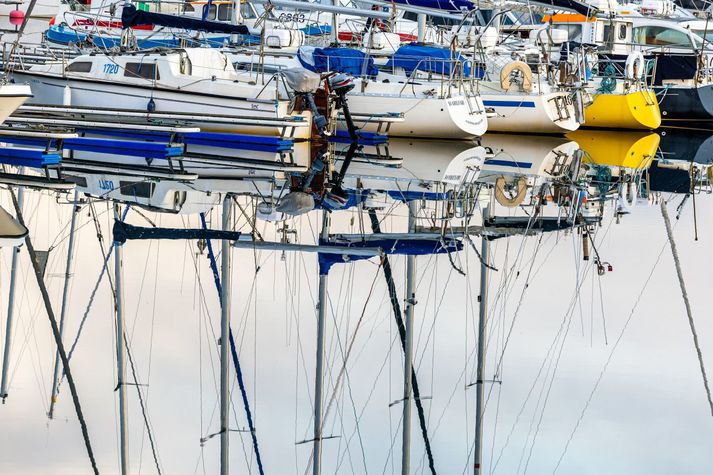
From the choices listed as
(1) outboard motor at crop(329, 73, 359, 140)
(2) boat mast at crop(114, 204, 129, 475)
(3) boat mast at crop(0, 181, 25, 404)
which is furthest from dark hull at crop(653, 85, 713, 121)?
(3) boat mast at crop(0, 181, 25, 404)

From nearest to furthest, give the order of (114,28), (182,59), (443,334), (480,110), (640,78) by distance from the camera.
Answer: (443,334), (182,59), (480,110), (640,78), (114,28)

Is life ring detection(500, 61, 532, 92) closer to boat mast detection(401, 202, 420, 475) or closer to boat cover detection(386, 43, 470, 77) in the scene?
boat cover detection(386, 43, 470, 77)

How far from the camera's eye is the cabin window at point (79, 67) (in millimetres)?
23400

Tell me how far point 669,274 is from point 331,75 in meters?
10.1

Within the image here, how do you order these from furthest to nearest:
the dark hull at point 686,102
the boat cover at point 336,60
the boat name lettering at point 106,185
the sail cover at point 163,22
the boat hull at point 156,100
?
the dark hull at point 686,102 < the boat cover at point 336,60 < the sail cover at point 163,22 < the boat hull at point 156,100 < the boat name lettering at point 106,185

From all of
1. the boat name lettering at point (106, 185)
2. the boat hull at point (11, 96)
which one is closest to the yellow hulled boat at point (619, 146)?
the boat name lettering at point (106, 185)

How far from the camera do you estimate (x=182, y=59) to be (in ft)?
75.6

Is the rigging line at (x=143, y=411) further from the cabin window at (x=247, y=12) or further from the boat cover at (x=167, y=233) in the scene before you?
the cabin window at (x=247, y=12)

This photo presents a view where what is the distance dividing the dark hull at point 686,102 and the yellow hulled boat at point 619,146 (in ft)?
2.54

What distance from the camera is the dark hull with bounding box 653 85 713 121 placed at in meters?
31.0

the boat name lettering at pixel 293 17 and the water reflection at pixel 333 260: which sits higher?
the boat name lettering at pixel 293 17

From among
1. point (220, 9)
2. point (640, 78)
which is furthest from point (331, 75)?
point (220, 9)

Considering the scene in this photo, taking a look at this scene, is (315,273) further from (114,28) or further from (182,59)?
(114,28)

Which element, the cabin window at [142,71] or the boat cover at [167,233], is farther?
the cabin window at [142,71]
